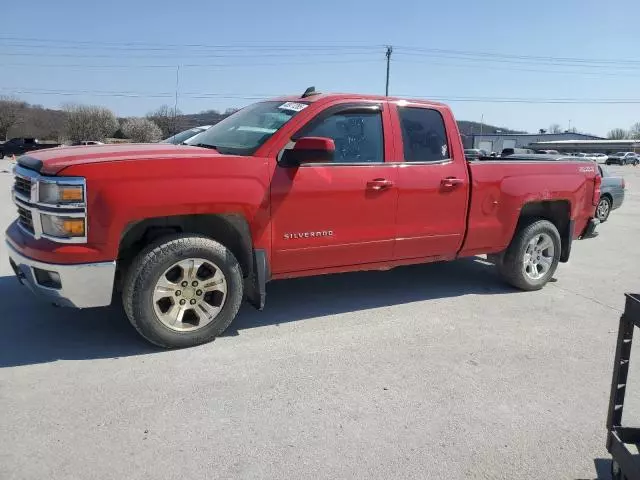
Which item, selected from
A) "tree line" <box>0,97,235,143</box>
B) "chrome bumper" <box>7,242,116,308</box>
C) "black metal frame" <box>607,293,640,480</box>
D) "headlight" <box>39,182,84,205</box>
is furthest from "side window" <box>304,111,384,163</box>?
"tree line" <box>0,97,235,143</box>

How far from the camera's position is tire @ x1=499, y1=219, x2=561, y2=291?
583 centimetres

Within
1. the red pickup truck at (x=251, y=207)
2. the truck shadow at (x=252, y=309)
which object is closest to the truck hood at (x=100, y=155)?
the red pickup truck at (x=251, y=207)

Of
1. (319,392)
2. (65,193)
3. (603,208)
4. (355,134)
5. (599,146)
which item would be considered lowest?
(319,392)

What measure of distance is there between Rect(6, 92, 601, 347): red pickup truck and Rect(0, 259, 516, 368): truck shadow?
426 mm

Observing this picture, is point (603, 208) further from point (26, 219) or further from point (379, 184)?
point (26, 219)

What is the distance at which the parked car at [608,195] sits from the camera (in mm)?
12258

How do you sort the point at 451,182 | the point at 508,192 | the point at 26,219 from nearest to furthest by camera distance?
the point at 26,219, the point at 451,182, the point at 508,192

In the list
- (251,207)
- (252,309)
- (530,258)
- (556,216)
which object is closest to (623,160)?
(556,216)

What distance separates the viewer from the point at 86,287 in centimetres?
367

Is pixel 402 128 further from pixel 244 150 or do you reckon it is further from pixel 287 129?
pixel 244 150

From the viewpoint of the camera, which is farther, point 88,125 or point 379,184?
Answer: point 88,125

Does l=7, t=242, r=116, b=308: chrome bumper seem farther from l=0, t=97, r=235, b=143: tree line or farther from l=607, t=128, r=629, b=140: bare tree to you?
l=607, t=128, r=629, b=140: bare tree

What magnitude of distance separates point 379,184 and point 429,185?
593 mm

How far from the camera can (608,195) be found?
12375 millimetres
